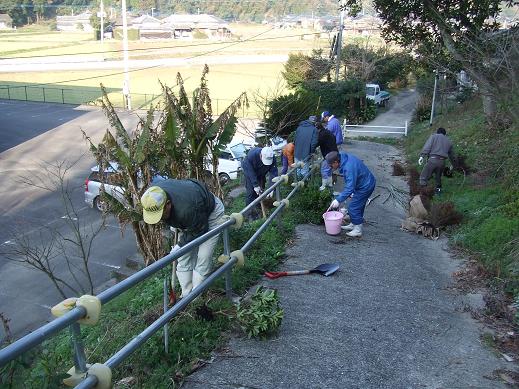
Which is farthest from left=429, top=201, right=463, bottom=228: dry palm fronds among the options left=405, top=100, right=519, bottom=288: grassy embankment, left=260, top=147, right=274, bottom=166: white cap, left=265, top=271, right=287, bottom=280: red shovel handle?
left=265, top=271, right=287, bottom=280: red shovel handle

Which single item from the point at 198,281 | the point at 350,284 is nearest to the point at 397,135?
the point at 350,284

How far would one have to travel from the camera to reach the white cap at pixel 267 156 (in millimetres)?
9648

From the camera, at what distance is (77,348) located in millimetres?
3135

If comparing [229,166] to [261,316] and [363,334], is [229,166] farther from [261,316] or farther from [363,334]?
[261,316]

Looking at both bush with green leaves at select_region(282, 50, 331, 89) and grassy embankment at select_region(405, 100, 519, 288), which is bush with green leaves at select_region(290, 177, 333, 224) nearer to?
grassy embankment at select_region(405, 100, 519, 288)

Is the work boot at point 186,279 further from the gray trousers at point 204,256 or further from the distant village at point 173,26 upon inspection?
the distant village at point 173,26

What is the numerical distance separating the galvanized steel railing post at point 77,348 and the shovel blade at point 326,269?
13.3 feet

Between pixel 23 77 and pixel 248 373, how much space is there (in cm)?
6740

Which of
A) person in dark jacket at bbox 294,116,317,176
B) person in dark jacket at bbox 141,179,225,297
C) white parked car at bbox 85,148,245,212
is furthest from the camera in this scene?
white parked car at bbox 85,148,245,212

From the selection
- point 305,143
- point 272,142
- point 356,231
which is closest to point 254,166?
point 305,143

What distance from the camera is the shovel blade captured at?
22.5 ft

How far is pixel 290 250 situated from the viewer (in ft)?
25.4

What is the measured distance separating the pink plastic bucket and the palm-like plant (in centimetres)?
244

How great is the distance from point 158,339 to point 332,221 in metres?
4.51
